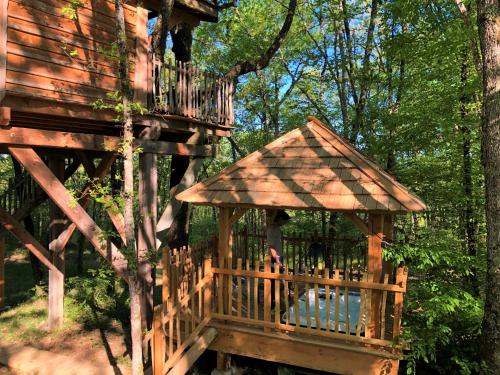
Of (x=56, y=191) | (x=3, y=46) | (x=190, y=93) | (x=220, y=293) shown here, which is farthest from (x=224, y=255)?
(x=3, y=46)

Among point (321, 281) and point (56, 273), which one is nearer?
point (321, 281)

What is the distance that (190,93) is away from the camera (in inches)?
281

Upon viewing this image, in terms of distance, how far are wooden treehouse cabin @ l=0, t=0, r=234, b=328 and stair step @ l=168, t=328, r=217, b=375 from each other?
1.70 m

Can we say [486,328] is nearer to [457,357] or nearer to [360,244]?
[457,357]

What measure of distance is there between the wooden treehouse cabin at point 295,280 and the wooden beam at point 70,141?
129 cm

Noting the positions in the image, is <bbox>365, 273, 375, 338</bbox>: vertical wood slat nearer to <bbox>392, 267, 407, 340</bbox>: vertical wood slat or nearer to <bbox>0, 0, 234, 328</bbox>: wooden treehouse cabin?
<bbox>392, 267, 407, 340</bbox>: vertical wood slat

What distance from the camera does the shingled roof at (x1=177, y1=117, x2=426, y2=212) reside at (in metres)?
4.80

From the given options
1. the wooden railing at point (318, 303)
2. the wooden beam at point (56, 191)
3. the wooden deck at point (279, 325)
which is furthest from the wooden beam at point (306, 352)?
the wooden beam at point (56, 191)

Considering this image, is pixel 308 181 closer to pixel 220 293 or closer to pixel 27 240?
pixel 220 293

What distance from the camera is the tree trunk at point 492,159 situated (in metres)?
4.54

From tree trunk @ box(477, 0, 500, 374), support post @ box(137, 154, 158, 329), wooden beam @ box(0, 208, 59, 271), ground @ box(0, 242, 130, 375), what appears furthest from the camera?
wooden beam @ box(0, 208, 59, 271)

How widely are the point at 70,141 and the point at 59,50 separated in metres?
1.29

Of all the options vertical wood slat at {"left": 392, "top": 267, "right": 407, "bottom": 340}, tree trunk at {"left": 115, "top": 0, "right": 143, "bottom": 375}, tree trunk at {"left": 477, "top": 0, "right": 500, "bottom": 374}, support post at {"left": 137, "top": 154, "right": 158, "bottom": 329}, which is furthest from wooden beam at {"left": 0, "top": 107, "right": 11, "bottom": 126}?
tree trunk at {"left": 477, "top": 0, "right": 500, "bottom": 374}

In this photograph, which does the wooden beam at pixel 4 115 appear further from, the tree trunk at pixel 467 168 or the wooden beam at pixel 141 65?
the tree trunk at pixel 467 168
